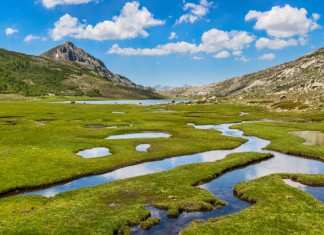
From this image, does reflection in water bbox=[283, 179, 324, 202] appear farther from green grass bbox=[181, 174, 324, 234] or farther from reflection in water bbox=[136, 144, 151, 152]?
reflection in water bbox=[136, 144, 151, 152]

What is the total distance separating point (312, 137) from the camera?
83.4 m

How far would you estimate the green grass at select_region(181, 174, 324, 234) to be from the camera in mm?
28266

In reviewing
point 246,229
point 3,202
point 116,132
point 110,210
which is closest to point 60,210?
point 110,210

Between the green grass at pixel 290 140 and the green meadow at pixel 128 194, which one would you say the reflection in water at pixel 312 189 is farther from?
the green grass at pixel 290 140

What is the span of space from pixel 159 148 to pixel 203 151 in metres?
9.59

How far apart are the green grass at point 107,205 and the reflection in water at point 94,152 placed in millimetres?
19031

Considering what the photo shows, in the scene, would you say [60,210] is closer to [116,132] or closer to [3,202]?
[3,202]

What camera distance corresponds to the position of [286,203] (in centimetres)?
3478

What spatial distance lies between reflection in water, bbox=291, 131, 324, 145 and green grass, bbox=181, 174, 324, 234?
41.1 m

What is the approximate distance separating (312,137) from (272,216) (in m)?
60.1

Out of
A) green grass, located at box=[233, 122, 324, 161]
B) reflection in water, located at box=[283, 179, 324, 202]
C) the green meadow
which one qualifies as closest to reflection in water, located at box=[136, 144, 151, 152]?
the green meadow

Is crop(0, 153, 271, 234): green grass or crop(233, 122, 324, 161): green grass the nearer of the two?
crop(0, 153, 271, 234): green grass

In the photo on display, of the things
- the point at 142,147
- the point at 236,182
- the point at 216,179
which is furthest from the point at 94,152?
the point at 236,182

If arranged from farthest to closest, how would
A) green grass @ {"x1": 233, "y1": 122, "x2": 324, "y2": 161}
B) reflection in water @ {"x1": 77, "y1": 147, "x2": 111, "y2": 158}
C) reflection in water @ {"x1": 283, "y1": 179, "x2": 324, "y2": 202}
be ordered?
green grass @ {"x1": 233, "y1": 122, "x2": 324, "y2": 161}
reflection in water @ {"x1": 77, "y1": 147, "x2": 111, "y2": 158}
reflection in water @ {"x1": 283, "y1": 179, "x2": 324, "y2": 202}
